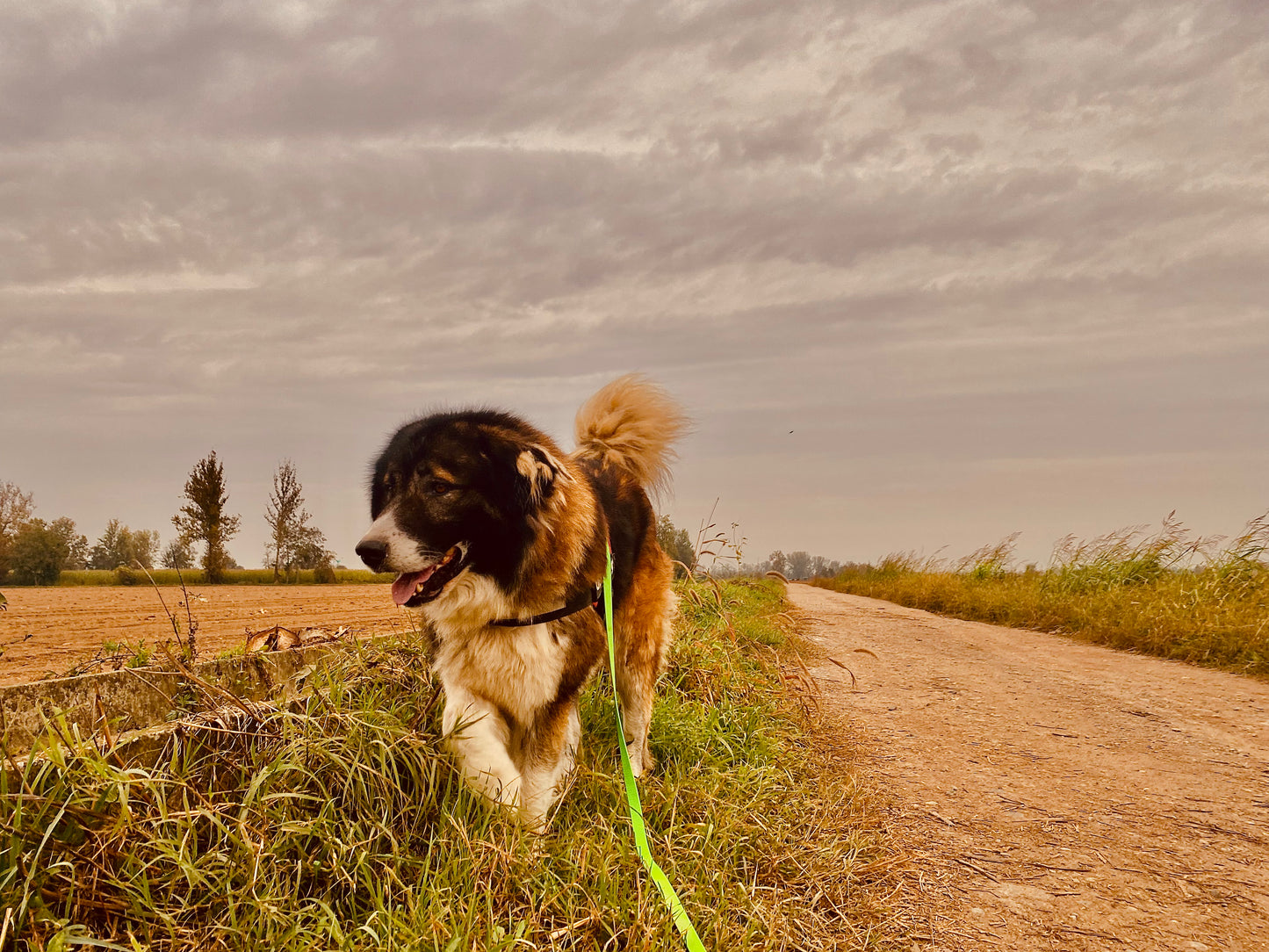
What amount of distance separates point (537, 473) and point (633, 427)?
1.51 metres

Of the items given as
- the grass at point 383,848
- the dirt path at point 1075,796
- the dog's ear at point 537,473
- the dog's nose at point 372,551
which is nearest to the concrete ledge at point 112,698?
the grass at point 383,848

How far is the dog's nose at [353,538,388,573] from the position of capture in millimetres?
2885

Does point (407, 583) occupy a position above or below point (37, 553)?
above

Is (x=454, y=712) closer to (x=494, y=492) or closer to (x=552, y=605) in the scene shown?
(x=552, y=605)

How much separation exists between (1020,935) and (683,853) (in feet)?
4.09

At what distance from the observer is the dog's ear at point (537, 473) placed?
10.5 ft

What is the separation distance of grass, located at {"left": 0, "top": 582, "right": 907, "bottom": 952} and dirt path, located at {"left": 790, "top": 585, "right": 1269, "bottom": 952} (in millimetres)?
438

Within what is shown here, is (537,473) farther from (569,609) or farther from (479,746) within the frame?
(479,746)

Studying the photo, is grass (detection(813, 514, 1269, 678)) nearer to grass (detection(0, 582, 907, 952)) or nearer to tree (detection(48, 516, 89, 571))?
grass (detection(0, 582, 907, 952))

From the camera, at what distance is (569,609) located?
3.22 m

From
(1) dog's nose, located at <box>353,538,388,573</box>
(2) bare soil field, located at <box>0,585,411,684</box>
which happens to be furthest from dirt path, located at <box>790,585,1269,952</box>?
(2) bare soil field, located at <box>0,585,411,684</box>

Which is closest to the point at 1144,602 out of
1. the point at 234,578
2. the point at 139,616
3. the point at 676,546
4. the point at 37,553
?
the point at 676,546

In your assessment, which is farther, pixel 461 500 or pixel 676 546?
pixel 676 546

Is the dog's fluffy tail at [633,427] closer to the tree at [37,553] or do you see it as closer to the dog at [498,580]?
the dog at [498,580]
